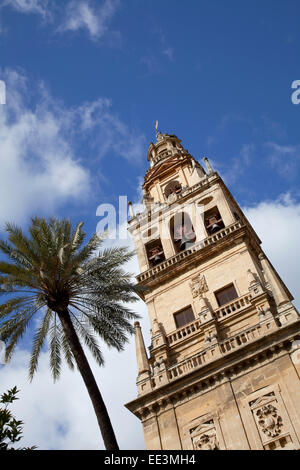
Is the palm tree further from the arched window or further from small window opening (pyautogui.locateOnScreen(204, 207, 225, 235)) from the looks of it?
the arched window

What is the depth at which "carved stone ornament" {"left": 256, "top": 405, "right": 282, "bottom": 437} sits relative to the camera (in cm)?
1719

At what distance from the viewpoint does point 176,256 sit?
27625 millimetres

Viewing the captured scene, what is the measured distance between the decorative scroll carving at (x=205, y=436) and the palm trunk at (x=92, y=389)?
5470 mm

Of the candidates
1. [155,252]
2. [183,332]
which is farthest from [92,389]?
[155,252]

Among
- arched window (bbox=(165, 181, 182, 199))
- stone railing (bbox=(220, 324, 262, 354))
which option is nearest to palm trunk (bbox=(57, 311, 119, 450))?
stone railing (bbox=(220, 324, 262, 354))

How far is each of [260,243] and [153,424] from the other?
14011mm

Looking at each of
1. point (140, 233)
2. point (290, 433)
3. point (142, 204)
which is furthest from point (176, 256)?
point (290, 433)

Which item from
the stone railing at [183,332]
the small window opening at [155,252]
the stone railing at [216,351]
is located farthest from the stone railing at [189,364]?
the small window opening at [155,252]

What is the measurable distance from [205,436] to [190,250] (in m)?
11.2

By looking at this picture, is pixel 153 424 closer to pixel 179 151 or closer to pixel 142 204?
pixel 142 204

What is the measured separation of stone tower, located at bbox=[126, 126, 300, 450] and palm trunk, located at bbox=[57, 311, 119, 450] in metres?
5.62

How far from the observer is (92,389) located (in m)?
15.1
